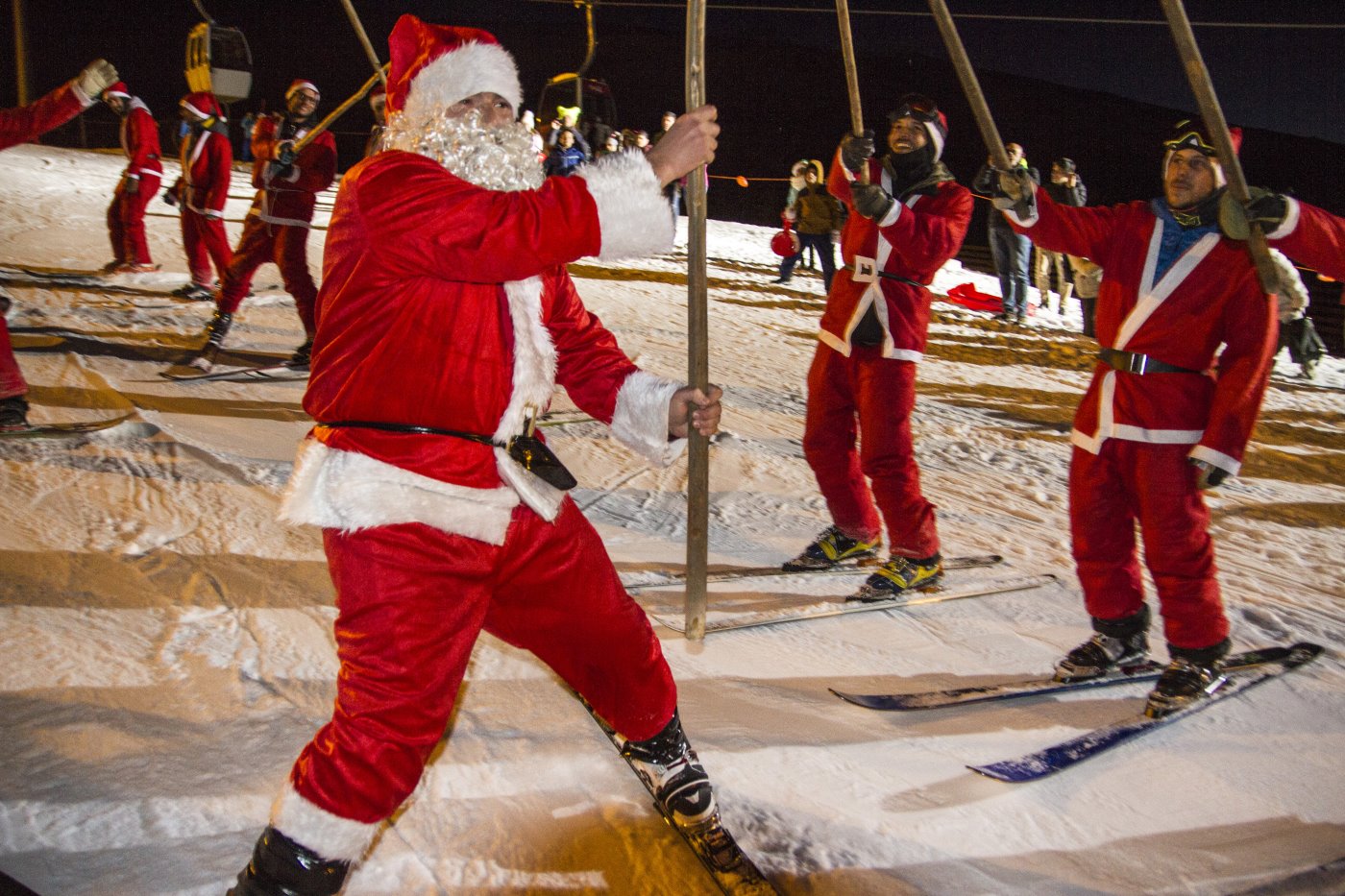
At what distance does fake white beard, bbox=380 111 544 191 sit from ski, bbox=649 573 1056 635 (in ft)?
6.22

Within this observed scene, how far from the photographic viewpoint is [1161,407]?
317cm

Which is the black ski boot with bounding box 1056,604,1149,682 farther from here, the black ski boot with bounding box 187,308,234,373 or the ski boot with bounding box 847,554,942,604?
the black ski boot with bounding box 187,308,234,373

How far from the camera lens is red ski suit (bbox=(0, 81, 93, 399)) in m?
4.67

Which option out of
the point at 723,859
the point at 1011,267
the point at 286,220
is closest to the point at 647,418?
the point at 723,859

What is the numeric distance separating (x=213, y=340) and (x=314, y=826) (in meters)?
5.65

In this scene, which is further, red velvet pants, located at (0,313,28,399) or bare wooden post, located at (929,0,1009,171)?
red velvet pants, located at (0,313,28,399)

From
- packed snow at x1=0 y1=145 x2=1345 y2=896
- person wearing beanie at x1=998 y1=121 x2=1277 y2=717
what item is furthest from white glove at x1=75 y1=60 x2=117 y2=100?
person wearing beanie at x1=998 y1=121 x2=1277 y2=717

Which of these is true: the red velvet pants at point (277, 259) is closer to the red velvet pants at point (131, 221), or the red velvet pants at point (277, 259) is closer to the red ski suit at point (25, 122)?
the red ski suit at point (25, 122)

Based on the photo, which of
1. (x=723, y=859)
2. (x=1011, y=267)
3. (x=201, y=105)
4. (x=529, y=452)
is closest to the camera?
(x=529, y=452)

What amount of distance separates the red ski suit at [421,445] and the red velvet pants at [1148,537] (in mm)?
2038

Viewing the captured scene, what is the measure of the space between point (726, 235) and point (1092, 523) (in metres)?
15.3

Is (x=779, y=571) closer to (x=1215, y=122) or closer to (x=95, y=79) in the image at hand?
(x=1215, y=122)

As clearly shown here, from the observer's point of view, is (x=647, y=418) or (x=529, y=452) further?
(x=647, y=418)

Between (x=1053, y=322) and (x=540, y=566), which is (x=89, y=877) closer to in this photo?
(x=540, y=566)
